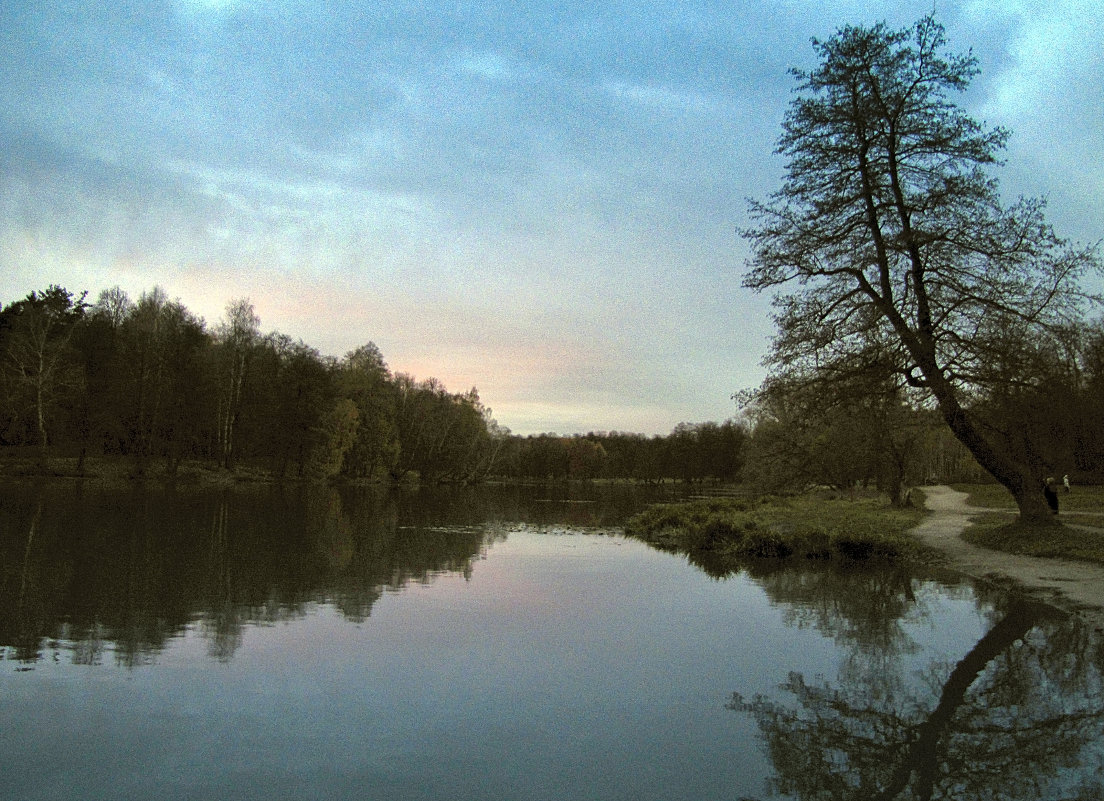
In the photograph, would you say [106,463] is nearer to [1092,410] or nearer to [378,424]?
[378,424]

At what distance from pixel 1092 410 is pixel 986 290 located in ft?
49.7

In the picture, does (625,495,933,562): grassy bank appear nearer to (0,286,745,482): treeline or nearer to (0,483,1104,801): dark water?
(0,483,1104,801): dark water

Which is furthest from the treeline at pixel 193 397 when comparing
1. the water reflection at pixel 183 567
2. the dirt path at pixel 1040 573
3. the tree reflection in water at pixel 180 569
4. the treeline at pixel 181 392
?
the dirt path at pixel 1040 573

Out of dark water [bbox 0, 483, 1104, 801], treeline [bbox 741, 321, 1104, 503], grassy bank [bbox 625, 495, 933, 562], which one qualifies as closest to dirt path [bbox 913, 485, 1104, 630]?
dark water [bbox 0, 483, 1104, 801]

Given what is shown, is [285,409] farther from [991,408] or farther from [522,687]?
[522,687]

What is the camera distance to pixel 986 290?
60.0 feet

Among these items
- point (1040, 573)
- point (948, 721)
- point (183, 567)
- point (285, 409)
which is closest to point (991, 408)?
point (1040, 573)

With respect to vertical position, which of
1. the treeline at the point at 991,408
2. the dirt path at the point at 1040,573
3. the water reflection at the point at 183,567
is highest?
the treeline at the point at 991,408

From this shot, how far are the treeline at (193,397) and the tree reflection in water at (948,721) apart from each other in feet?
163

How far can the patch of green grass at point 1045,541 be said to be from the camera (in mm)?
15555

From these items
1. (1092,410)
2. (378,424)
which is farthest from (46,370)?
(1092,410)

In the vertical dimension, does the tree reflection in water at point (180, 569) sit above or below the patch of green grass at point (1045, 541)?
below

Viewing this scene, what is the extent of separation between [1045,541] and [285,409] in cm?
5706

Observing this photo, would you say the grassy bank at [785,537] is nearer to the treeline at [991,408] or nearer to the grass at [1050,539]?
the grass at [1050,539]
